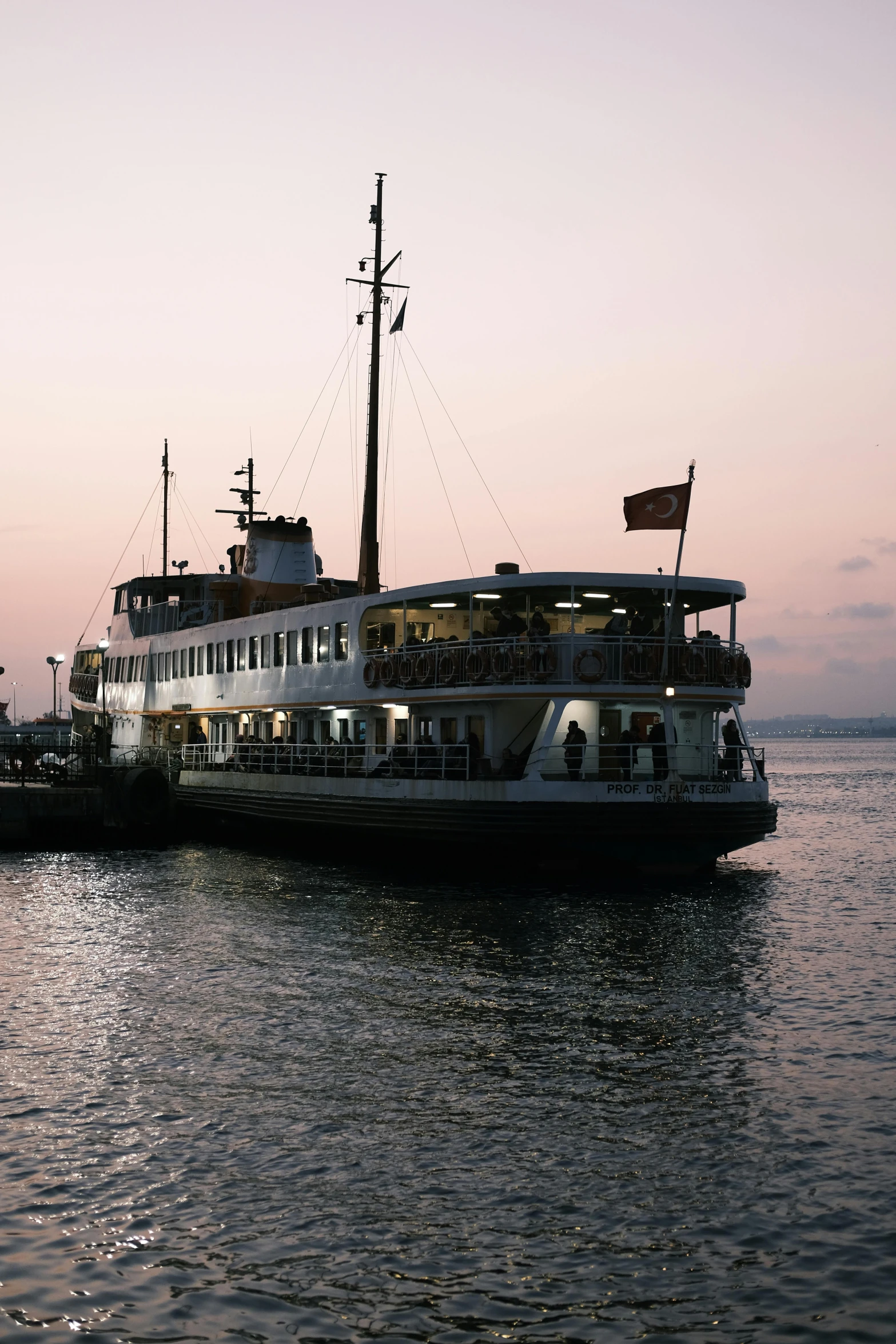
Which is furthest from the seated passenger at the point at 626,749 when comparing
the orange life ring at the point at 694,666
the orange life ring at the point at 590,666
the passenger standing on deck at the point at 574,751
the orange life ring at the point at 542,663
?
the orange life ring at the point at 542,663

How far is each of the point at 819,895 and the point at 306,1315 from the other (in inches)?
1070

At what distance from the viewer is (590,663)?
2800cm

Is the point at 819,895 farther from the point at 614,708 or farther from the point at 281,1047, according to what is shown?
the point at 281,1047

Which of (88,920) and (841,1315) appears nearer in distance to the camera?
(841,1315)

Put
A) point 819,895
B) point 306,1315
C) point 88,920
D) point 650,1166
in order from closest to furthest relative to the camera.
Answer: point 306,1315 → point 650,1166 → point 88,920 → point 819,895

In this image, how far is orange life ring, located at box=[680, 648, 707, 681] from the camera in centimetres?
2847

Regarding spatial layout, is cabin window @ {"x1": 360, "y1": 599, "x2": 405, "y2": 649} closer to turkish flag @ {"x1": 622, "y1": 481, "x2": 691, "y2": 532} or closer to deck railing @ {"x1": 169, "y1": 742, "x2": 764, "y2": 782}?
deck railing @ {"x1": 169, "y1": 742, "x2": 764, "y2": 782}

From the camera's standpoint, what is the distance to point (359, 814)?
31219 mm

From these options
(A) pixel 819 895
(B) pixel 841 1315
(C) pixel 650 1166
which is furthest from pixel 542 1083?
(A) pixel 819 895

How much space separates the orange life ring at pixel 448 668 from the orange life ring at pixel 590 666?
125 inches

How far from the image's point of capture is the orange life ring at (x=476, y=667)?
28984 millimetres

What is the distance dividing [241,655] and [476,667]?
14737mm

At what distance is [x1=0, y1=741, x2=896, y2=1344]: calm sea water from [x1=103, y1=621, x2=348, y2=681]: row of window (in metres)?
12.5

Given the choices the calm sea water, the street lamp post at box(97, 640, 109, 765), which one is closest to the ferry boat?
the calm sea water
